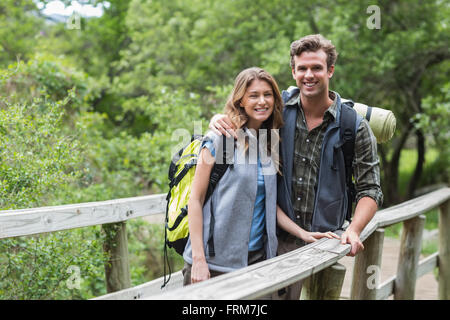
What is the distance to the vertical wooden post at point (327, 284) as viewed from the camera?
8.27 feet

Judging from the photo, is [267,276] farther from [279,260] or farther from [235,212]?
[235,212]

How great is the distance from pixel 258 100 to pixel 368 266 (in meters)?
1.62

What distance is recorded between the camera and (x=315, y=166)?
2.39 metres

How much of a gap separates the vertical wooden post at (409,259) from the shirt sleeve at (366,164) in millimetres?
2025

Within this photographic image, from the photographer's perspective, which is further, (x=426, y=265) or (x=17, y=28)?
(x=17, y=28)

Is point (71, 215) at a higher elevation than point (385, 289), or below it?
higher

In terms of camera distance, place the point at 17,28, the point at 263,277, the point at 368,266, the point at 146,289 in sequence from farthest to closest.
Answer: the point at 17,28 → the point at 146,289 → the point at 368,266 → the point at 263,277

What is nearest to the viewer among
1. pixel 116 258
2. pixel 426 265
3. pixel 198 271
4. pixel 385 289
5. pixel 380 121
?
pixel 198 271

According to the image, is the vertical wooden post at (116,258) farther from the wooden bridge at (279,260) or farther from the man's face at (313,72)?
the man's face at (313,72)

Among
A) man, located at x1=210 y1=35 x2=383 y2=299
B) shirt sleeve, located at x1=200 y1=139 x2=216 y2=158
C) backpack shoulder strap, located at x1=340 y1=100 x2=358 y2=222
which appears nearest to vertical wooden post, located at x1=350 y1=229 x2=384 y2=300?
man, located at x1=210 y1=35 x2=383 y2=299

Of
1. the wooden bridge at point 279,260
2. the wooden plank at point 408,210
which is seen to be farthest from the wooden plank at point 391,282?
the wooden plank at point 408,210

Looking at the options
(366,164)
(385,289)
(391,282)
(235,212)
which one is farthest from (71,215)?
(391,282)
